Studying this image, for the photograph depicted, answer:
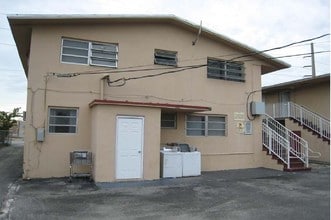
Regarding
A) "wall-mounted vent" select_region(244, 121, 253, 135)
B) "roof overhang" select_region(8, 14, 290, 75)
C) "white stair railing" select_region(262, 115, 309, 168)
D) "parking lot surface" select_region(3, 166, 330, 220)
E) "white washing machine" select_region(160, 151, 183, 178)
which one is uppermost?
"roof overhang" select_region(8, 14, 290, 75)

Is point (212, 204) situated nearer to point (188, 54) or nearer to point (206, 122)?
point (206, 122)

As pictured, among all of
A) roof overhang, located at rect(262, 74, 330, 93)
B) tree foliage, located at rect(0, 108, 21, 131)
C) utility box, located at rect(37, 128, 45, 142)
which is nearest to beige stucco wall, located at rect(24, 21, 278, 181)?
utility box, located at rect(37, 128, 45, 142)

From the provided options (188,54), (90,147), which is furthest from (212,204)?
(188,54)

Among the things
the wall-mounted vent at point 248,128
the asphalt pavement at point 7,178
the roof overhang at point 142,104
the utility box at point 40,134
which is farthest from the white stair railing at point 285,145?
the asphalt pavement at point 7,178

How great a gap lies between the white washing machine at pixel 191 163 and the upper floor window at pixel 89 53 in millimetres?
4444

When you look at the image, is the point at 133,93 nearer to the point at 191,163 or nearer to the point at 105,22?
the point at 105,22

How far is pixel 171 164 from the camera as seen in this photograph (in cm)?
1278

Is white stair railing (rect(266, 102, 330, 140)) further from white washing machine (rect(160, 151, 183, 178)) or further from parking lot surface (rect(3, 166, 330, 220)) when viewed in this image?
white washing machine (rect(160, 151, 183, 178))

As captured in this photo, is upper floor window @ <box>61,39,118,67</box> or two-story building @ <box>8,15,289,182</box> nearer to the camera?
two-story building @ <box>8,15,289,182</box>

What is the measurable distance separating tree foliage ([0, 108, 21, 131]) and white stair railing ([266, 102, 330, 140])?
22.8 metres

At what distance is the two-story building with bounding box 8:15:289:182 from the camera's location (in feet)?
39.2

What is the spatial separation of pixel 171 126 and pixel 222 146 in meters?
2.52

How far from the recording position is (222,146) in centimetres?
1528

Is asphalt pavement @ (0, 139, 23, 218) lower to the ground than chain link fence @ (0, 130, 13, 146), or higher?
lower
